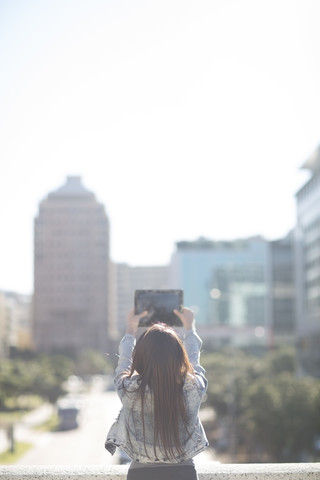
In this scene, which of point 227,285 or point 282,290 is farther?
point 227,285

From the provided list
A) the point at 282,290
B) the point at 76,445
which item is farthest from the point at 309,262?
the point at 76,445

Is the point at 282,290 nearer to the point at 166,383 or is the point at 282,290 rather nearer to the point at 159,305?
the point at 159,305

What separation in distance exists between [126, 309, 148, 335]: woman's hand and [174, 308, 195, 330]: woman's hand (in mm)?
206

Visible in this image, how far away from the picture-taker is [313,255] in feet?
234

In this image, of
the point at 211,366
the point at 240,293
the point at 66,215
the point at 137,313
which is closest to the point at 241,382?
the point at 211,366

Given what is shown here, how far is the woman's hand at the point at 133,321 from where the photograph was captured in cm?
365

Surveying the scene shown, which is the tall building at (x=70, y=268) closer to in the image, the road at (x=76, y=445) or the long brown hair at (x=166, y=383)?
the road at (x=76, y=445)

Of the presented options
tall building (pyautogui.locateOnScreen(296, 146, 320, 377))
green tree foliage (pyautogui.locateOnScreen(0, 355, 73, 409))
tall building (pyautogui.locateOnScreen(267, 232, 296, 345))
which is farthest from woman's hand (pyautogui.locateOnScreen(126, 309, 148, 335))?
tall building (pyautogui.locateOnScreen(267, 232, 296, 345))

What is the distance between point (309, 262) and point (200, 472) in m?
72.4

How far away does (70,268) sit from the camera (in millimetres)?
136375

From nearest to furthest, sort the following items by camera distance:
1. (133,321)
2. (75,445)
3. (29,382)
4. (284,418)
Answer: (133,321)
(284,418)
(75,445)
(29,382)

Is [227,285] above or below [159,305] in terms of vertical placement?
above

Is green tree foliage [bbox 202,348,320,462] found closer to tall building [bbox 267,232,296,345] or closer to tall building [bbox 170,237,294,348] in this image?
tall building [bbox 267,232,296,345]

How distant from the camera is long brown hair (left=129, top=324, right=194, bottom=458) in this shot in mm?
3109
